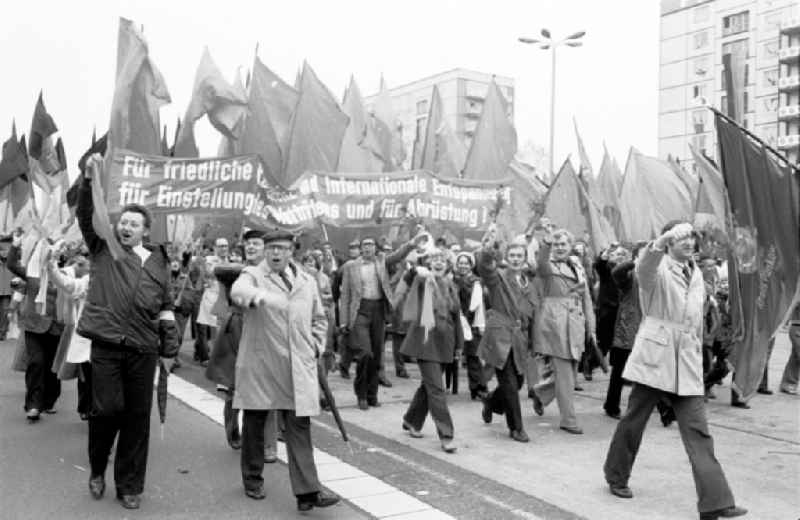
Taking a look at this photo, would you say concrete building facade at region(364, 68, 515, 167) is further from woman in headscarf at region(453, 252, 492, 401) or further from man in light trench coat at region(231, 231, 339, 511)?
man in light trench coat at region(231, 231, 339, 511)

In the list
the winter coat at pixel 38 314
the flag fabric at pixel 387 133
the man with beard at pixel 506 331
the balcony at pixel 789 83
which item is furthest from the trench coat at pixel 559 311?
the balcony at pixel 789 83

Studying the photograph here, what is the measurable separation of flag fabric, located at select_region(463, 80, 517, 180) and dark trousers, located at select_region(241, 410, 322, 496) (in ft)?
42.0

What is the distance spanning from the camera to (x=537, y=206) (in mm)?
13125

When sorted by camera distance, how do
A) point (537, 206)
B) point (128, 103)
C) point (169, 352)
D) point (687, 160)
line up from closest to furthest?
1. point (169, 352)
2. point (128, 103)
3. point (537, 206)
4. point (687, 160)

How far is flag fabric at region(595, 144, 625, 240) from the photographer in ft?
60.2

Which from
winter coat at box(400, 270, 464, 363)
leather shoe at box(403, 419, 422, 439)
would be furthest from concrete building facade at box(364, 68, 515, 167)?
leather shoe at box(403, 419, 422, 439)

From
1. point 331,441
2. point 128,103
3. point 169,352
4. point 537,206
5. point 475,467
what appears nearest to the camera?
point 169,352

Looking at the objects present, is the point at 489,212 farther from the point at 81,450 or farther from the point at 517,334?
the point at 81,450

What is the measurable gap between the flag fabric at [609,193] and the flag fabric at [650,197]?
61 centimetres

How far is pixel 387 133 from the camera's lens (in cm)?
2020

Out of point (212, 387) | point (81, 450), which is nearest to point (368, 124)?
point (212, 387)

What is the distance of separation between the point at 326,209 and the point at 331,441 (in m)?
5.74

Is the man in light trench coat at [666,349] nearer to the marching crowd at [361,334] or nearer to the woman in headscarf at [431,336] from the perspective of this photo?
the marching crowd at [361,334]

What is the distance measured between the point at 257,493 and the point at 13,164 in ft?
45.1
